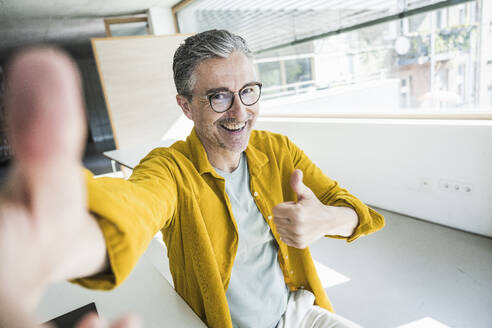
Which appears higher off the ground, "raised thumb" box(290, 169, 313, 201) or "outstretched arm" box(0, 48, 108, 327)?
"outstretched arm" box(0, 48, 108, 327)

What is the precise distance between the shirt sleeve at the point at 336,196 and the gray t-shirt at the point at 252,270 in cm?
22

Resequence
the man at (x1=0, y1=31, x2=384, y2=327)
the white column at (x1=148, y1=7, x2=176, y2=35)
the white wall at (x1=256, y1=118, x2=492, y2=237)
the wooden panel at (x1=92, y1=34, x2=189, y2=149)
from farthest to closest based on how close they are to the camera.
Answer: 1. the white column at (x1=148, y1=7, x2=176, y2=35)
2. the wooden panel at (x1=92, y1=34, x2=189, y2=149)
3. the white wall at (x1=256, y1=118, x2=492, y2=237)
4. the man at (x1=0, y1=31, x2=384, y2=327)

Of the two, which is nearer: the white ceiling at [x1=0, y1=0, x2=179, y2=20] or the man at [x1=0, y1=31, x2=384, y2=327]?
the man at [x1=0, y1=31, x2=384, y2=327]

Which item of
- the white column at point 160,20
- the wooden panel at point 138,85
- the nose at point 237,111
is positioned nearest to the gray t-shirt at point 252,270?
the nose at point 237,111

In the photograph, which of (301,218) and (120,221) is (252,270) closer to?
(301,218)

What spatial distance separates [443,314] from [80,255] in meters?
1.95

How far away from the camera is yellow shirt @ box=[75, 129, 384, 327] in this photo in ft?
2.41

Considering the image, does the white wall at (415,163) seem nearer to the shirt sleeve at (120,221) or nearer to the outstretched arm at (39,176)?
the shirt sleeve at (120,221)

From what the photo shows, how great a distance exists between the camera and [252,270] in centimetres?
99

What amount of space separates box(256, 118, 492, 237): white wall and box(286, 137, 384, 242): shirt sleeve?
165 cm

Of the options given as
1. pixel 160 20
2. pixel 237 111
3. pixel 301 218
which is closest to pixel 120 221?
pixel 301 218

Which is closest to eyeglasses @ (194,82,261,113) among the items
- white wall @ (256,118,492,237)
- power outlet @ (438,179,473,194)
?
white wall @ (256,118,492,237)

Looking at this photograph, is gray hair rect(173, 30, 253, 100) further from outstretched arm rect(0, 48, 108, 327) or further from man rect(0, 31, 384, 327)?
outstretched arm rect(0, 48, 108, 327)

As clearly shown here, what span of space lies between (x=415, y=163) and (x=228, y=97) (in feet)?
6.90
